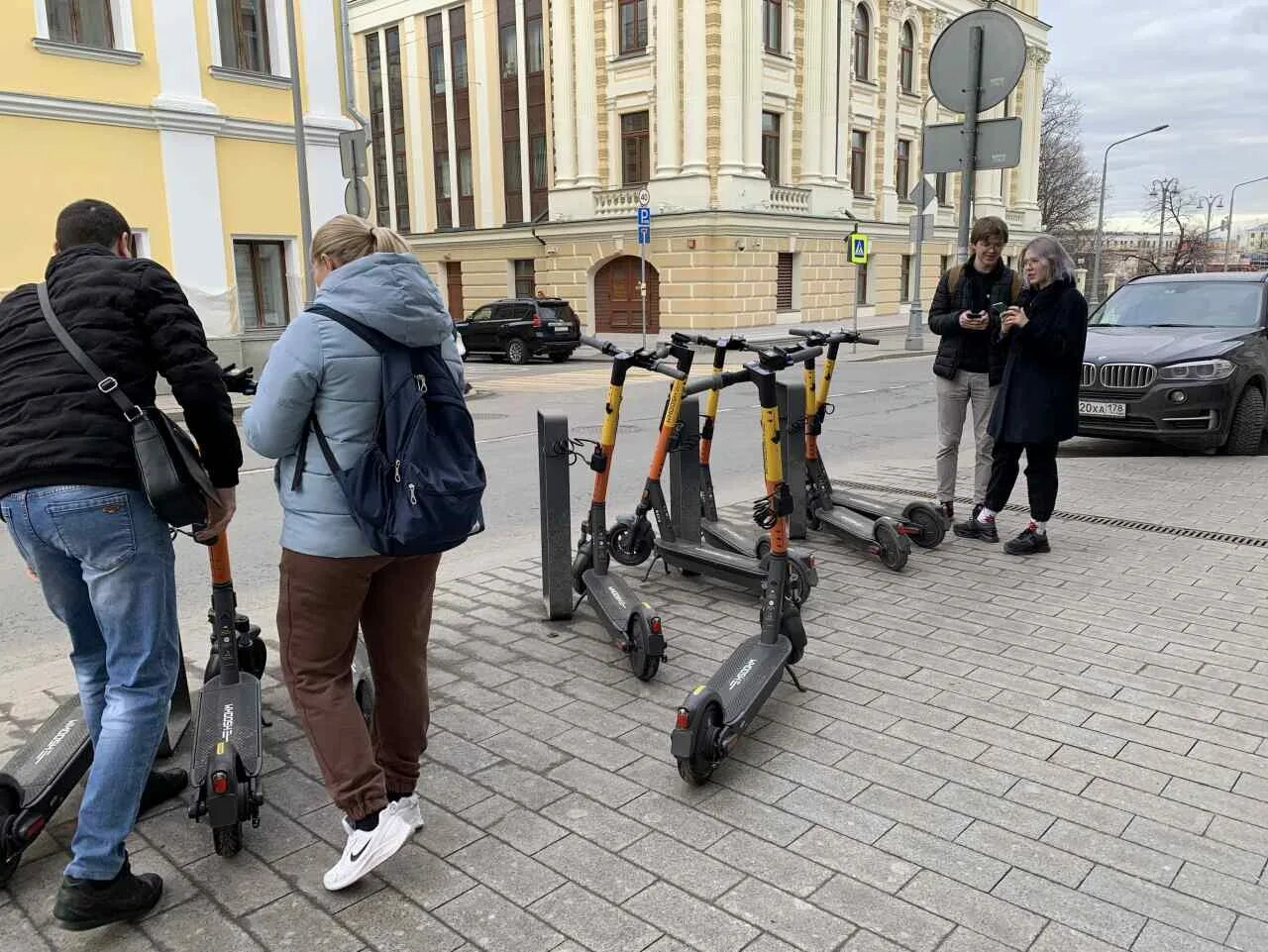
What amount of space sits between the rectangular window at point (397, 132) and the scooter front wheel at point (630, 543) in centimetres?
3596

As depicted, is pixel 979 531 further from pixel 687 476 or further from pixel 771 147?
pixel 771 147

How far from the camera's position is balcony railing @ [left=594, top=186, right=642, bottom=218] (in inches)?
1215

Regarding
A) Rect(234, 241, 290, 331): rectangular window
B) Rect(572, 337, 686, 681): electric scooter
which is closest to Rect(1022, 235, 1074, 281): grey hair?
Rect(572, 337, 686, 681): electric scooter

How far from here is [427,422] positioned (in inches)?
110

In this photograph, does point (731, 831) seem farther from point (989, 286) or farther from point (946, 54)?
point (946, 54)

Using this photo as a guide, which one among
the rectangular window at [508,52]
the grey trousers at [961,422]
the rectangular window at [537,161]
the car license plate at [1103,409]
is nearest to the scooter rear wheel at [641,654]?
the grey trousers at [961,422]

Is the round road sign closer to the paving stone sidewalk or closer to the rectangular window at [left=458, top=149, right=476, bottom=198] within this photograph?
the paving stone sidewalk

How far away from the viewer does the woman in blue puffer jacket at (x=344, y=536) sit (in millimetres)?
2641

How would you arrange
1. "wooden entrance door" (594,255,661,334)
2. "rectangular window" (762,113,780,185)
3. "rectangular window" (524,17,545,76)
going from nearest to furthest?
"wooden entrance door" (594,255,661,334), "rectangular window" (762,113,780,185), "rectangular window" (524,17,545,76)

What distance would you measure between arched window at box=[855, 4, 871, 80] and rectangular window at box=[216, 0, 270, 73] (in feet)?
78.3

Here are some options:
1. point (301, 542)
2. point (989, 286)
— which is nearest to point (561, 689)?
point (301, 542)

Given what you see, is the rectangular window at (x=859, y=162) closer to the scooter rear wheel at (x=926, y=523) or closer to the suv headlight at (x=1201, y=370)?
the suv headlight at (x=1201, y=370)

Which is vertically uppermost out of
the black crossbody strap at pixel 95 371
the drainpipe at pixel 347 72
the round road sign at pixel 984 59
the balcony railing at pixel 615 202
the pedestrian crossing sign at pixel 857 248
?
the drainpipe at pixel 347 72

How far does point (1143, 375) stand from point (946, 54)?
3935mm
